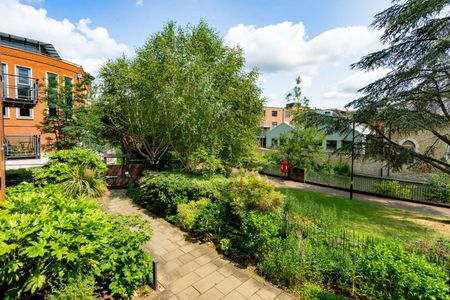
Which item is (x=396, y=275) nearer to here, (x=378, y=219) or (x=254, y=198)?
(x=254, y=198)

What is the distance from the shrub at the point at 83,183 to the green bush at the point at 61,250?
15.6ft

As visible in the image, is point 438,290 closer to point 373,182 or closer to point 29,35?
point 373,182

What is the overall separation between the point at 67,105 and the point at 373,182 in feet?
61.4

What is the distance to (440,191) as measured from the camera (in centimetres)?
1223

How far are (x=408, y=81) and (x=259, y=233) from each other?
32.8 feet

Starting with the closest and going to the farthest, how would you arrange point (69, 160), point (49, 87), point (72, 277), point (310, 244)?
1. point (72, 277)
2. point (310, 244)
3. point (69, 160)
4. point (49, 87)

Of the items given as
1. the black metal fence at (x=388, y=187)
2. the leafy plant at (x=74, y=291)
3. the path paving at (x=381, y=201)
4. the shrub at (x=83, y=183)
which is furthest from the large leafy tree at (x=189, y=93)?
the black metal fence at (x=388, y=187)

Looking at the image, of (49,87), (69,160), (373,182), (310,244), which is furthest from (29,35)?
(373,182)

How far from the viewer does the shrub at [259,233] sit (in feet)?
15.8

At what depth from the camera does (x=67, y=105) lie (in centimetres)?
1030

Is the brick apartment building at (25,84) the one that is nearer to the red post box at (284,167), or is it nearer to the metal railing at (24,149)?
the metal railing at (24,149)

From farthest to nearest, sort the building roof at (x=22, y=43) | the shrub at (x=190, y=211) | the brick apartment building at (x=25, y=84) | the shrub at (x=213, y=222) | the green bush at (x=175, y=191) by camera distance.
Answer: the building roof at (x=22, y=43) → the brick apartment building at (x=25, y=84) → the green bush at (x=175, y=191) → the shrub at (x=190, y=211) → the shrub at (x=213, y=222)

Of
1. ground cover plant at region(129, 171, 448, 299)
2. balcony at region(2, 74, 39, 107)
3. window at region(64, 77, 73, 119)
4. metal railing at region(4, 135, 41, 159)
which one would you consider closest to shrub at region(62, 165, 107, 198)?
ground cover plant at region(129, 171, 448, 299)

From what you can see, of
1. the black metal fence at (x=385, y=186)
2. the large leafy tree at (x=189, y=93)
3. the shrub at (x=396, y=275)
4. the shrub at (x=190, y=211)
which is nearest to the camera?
the shrub at (x=396, y=275)
